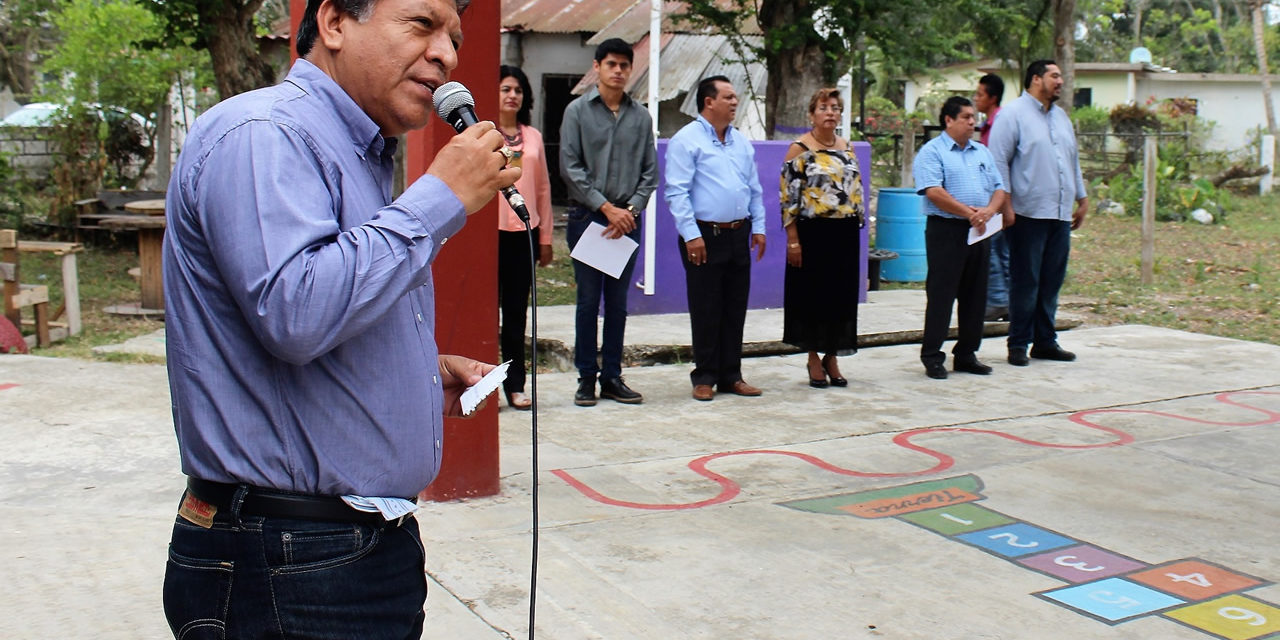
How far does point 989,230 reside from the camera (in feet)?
25.1

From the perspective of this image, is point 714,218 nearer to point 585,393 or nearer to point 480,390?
point 585,393

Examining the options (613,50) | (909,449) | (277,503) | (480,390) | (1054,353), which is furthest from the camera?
(1054,353)

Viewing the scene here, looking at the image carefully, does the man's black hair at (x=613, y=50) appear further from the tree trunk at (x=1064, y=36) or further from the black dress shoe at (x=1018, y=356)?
the tree trunk at (x=1064, y=36)

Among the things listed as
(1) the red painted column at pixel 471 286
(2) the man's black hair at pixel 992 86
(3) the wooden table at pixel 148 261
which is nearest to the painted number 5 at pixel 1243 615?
(1) the red painted column at pixel 471 286

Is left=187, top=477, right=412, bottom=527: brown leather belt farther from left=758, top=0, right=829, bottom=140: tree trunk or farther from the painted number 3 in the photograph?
left=758, top=0, right=829, bottom=140: tree trunk

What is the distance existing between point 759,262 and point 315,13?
803cm

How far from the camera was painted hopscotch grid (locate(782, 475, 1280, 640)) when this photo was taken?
386 centimetres

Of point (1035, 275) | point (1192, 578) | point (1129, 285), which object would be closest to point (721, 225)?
point (1035, 275)

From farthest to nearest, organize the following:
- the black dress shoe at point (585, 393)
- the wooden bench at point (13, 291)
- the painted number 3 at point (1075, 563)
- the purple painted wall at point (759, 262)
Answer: the purple painted wall at point (759, 262) < the wooden bench at point (13, 291) < the black dress shoe at point (585, 393) < the painted number 3 at point (1075, 563)

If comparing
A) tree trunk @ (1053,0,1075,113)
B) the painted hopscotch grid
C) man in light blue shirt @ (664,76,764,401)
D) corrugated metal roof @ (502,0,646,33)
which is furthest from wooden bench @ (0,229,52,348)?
tree trunk @ (1053,0,1075,113)

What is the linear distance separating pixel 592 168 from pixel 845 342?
192cm

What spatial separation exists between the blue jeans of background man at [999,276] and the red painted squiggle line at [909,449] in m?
2.48

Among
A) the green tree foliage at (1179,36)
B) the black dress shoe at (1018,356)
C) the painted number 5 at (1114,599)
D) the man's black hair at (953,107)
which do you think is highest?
the green tree foliage at (1179,36)

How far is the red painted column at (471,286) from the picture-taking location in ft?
15.1
